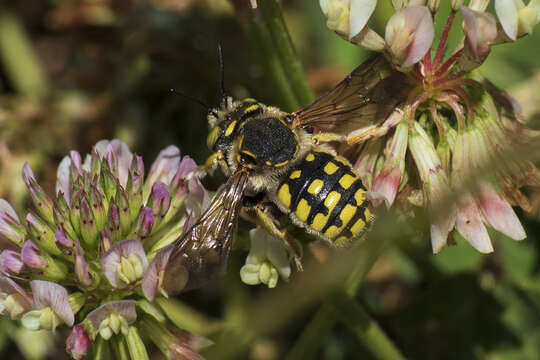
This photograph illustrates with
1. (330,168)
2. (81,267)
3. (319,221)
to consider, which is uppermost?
(81,267)

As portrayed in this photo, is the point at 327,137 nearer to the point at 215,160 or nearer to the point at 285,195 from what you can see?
the point at 285,195

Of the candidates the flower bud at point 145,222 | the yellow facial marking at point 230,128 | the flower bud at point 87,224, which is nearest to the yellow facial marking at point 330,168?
the yellow facial marking at point 230,128

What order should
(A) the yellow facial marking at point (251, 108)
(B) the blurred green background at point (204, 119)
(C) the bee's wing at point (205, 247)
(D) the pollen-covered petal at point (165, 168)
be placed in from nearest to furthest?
(C) the bee's wing at point (205, 247) < (A) the yellow facial marking at point (251, 108) < (D) the pollen-covered petal at point (165, 168) < (B) the blurred green background at point (204, 119)

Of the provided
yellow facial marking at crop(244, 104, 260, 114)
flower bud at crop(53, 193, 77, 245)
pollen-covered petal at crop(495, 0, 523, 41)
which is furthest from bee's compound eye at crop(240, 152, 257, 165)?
pollen-covered petal at crop(495, 0, 523, 41)

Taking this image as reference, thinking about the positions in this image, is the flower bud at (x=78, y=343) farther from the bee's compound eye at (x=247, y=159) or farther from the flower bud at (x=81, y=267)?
the bee's compound eye at (x=247, y=159)

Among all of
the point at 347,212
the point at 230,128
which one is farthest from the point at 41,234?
the point at 347,212
